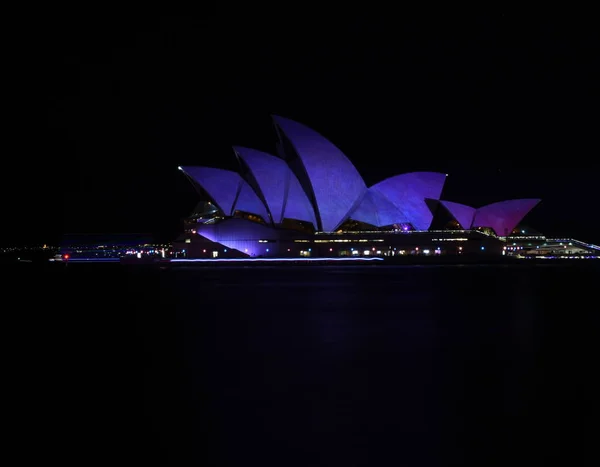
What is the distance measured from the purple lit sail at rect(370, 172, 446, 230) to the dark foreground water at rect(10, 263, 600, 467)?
112 feet

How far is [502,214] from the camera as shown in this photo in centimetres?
5184

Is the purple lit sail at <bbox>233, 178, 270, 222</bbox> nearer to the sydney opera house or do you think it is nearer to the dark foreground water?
the sydney opera house

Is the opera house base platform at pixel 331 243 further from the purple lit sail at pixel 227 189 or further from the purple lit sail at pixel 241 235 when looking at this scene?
the purple lit sail at pixel 227 189

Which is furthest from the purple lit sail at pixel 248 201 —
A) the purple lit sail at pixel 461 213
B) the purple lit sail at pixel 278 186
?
the purple lit sail at pixel 461 213

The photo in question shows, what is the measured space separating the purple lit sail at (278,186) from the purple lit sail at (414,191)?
6.92 m

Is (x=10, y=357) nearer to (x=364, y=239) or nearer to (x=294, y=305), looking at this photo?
(x=294, y=305)

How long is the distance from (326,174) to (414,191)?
10344mm

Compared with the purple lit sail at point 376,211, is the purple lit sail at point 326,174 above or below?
above

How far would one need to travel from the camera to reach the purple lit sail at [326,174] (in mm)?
39906

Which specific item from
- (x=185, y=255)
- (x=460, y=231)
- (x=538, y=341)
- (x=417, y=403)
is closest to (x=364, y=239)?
(x=460, y=231)

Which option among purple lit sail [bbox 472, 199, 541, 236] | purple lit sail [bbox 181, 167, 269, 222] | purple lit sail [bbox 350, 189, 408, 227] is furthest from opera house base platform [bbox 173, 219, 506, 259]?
purple lit sail [bbox 472, 199, 541, 236]

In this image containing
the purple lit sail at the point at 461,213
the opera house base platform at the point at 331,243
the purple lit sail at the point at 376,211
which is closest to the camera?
the purple lit sail at the point at 376,211

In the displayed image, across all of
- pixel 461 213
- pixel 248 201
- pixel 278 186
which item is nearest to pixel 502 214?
pixel 461 213

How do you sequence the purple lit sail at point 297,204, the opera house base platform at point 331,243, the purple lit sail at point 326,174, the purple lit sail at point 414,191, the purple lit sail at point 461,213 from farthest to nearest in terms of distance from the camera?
1. the purple lit sail at point 461,213
2. the purple lit sail at point 414,191
3. the opera house base platform at point 331,243
4. the purple lit sail at point 297,204
5. the purple lit sail at point 326,174
